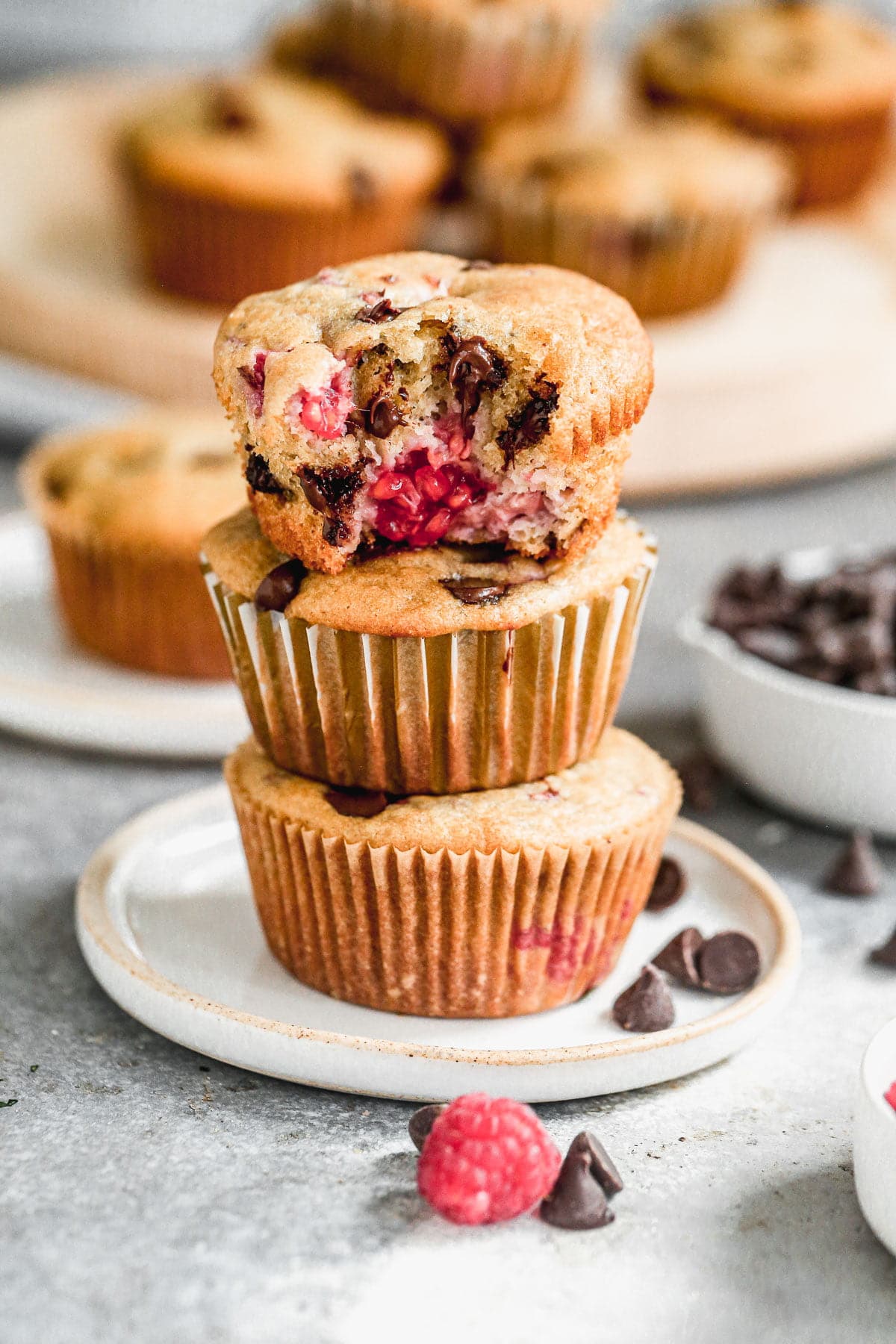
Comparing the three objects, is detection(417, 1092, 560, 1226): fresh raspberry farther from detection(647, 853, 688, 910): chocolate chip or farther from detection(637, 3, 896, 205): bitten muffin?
detection(637, 3, 896, 205): bitten muffin

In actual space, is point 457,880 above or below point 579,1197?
above

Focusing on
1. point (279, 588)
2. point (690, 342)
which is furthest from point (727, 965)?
point (690, 342)

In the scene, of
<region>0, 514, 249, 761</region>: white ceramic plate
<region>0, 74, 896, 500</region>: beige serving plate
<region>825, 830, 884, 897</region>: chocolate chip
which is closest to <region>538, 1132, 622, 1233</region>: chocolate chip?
<region>825, 830, 884, 897</region>: chocolate chip

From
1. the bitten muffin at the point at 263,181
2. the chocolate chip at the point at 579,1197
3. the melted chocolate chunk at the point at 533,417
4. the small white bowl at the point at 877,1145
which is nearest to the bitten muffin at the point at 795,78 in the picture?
the bitten muffin at the point at 263,181

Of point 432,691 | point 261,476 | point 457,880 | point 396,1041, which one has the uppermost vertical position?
point 261,476

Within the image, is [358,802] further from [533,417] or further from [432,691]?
[533,417]

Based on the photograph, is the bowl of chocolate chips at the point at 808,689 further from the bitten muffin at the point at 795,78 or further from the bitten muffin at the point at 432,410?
the bitten muffin at the point at 795,78

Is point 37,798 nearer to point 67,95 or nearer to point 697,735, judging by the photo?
point 697,735

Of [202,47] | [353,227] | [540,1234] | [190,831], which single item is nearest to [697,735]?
[190,831]
